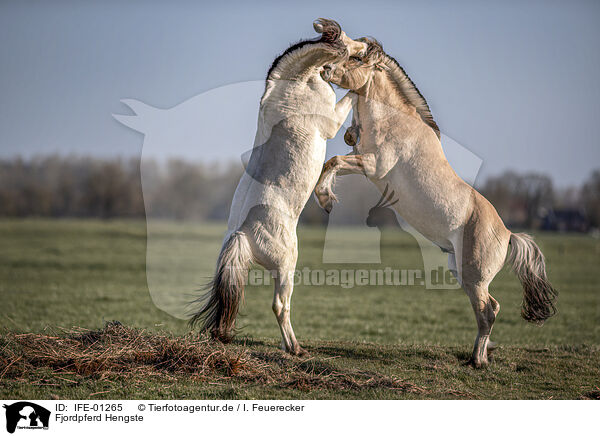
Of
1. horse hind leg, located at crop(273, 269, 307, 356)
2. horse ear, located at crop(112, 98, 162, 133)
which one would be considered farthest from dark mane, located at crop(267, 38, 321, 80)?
horse hind leg, located at crop(273, 269, 307, 356)

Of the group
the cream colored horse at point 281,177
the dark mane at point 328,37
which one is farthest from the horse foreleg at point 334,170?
the dark mane at point 328,37

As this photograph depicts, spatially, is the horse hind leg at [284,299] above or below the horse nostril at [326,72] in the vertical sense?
below

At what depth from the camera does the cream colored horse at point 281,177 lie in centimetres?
555

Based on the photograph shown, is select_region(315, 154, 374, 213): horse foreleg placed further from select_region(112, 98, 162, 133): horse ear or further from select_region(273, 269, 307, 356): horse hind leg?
select_region(112, 98, 162, 133): horse ear

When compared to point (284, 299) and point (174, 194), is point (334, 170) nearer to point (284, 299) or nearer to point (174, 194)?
point (284, 299)

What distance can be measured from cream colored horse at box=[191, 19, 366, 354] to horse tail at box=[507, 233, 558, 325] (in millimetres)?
2560

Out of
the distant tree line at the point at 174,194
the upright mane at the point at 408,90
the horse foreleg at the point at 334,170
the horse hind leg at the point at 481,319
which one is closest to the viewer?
the horse foreleg at the point at 334,170

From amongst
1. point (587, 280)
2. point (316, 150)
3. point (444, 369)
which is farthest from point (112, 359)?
point (587, 280)

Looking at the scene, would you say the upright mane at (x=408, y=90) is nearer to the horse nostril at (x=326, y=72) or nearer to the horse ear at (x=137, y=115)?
the horse nostril at (x=326, y=72)

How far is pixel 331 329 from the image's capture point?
34.6 ft

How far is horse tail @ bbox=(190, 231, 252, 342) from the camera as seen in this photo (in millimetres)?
5441

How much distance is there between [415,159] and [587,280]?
18.4m

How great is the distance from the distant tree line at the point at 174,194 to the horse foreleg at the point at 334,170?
0.33m

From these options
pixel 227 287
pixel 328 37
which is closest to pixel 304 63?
pixel 328 37
